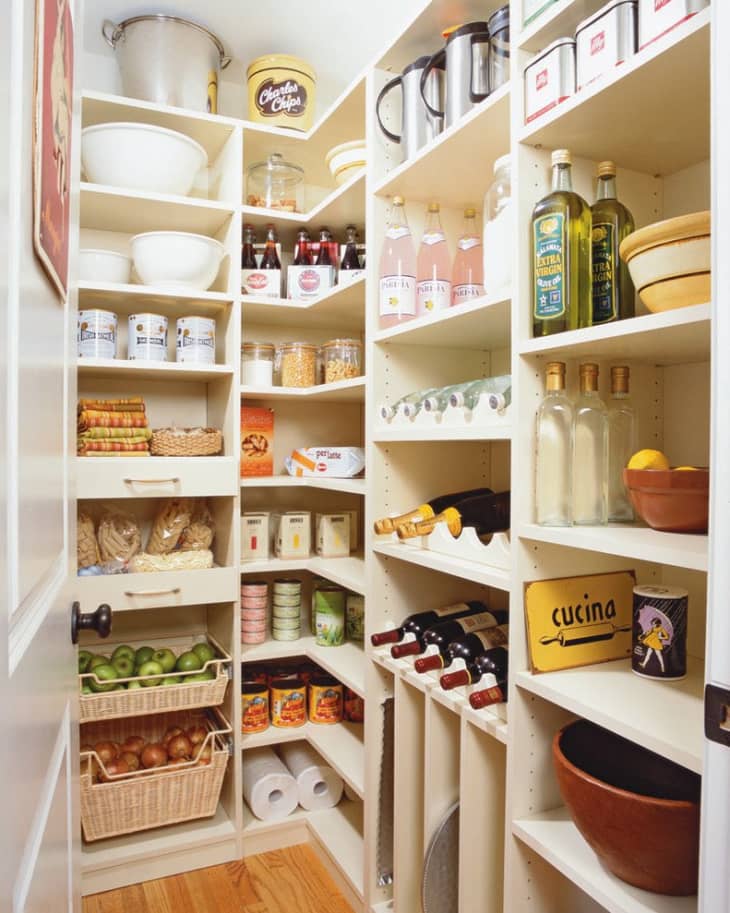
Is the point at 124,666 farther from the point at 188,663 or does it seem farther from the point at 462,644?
the point at 462,644

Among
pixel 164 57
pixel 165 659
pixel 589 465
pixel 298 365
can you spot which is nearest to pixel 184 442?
pixel 298 365

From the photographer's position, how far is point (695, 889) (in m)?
0.95

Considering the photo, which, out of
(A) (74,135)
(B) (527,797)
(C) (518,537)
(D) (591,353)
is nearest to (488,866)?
(B) (527,797)

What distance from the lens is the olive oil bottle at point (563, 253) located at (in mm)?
1125

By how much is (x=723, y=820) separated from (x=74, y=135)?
1.19 meters

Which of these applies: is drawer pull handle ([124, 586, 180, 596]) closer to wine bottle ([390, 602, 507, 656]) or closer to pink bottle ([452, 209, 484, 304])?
wine bottle ([390, 602, 507, 656])

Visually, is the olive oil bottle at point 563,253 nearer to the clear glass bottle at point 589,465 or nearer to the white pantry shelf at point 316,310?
the clear glass bottle at point 589,465

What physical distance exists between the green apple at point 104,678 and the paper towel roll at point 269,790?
1.93ft

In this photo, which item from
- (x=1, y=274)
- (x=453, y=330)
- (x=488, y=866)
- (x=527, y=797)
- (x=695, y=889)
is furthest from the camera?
(x=453, y=330)

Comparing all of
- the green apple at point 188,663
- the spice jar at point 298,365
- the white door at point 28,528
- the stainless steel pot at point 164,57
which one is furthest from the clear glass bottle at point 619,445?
the stainless steel pot at point 164,57

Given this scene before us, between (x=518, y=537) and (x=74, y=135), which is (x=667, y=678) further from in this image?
(x=74, y=135)

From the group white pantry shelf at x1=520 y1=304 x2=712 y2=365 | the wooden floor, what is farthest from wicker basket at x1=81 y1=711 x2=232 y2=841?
white pantry shelf at x1=520 y1=304 x2=712 y2=365

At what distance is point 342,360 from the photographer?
2.14m

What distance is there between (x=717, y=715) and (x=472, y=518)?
948 mm
